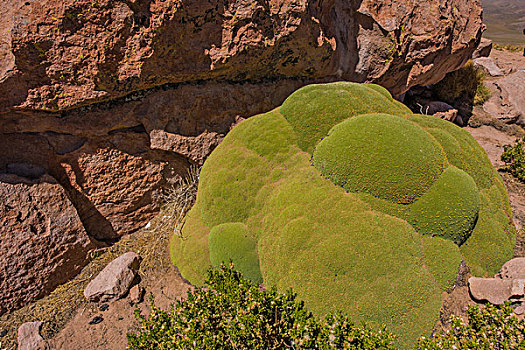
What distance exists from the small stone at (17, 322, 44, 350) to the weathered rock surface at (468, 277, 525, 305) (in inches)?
226

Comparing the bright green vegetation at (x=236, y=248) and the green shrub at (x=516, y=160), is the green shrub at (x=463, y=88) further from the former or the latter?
the bright green vegetation at (x=236, y=248)

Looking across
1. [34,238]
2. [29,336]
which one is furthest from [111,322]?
[34,238]

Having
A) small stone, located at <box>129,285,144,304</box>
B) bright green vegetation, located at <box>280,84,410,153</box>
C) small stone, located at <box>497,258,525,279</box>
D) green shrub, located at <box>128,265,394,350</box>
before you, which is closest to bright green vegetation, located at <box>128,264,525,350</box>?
green shrub, located at <box>128,265,394,350</box>

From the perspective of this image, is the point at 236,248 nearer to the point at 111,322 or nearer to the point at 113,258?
the point at 111,322

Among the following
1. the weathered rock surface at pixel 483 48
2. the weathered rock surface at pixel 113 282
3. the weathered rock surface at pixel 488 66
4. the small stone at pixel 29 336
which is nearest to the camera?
the small stone at pixel 29 336

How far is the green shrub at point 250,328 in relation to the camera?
2.45m

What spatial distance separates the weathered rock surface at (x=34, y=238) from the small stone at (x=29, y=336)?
493mm

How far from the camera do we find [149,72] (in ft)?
14.9

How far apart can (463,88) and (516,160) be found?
4.16 m

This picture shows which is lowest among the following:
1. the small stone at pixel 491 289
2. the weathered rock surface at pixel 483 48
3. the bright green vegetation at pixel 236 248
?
the small stone at pixel 491 289

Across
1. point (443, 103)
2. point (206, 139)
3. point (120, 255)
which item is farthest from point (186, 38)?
point (443, 103)

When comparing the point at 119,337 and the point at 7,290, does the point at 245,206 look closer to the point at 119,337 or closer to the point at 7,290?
the point at 119,337

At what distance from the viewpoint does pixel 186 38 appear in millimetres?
4625

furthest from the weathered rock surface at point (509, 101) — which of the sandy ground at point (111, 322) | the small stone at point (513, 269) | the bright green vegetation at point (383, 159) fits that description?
the sandy ground at point (111, 322)
